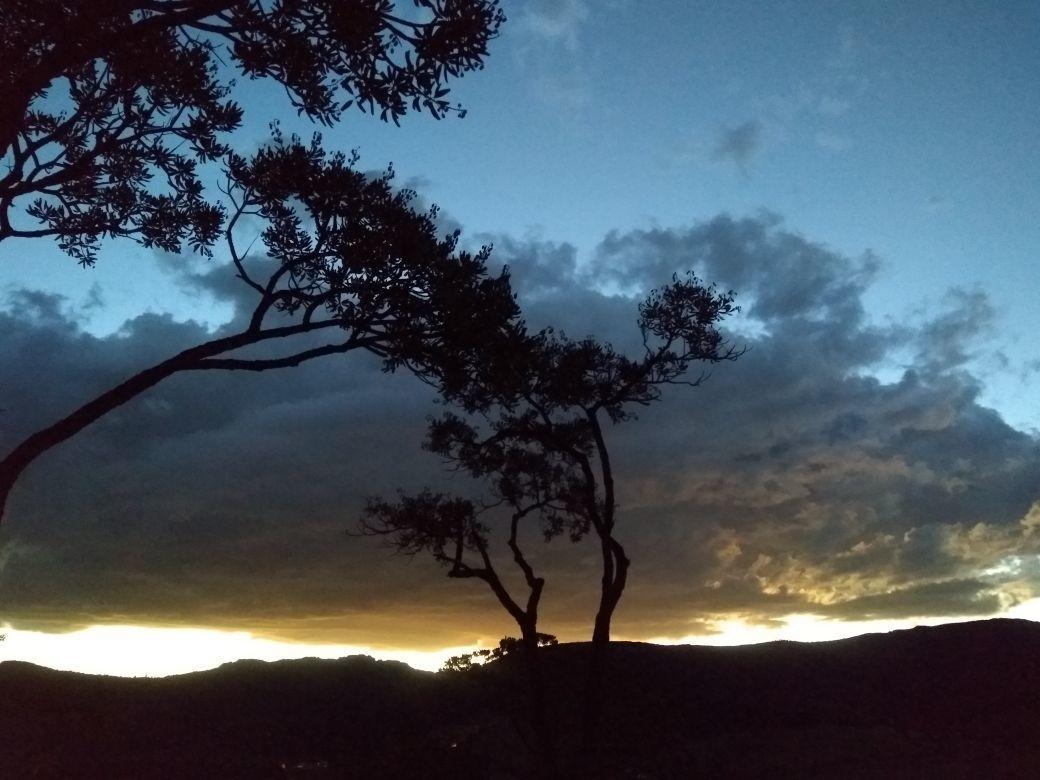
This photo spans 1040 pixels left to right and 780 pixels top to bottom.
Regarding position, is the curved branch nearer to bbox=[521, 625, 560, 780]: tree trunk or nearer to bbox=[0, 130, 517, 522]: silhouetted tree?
bbox=[0, 130, 517, 522]: silhouetted tree

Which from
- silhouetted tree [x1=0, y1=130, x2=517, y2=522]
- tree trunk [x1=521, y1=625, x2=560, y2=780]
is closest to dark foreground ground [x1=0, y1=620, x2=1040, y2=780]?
tree trunk [x1=521, y1=625, x2=560, y2=780]

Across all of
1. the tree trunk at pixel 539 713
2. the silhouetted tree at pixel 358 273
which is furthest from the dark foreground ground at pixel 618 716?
the silhouetted tree at pixel 358 273

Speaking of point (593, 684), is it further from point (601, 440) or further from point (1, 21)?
point (1, 21)

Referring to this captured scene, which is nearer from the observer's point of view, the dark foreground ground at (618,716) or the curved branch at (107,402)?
the curved branch at (107,402)

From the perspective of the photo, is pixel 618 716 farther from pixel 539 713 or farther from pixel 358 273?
pixel 358 273

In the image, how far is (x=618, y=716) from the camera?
30.6 m

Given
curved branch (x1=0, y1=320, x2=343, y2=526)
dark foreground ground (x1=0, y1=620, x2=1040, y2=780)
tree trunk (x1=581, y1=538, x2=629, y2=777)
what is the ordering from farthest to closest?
dark foreground ground (x1=0, y1=620, x2=1040, y2=780), tree trunk (x1=581, y1=538, x2=629, y2=777), curved branch (x1=0, y1=320, x2=343, y2=526)

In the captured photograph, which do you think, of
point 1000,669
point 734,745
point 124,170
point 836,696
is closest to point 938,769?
point 734,745

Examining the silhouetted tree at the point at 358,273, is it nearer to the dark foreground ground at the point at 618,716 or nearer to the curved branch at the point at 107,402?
the curved branch at the point at 107,402

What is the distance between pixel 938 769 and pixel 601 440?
11.6 meters

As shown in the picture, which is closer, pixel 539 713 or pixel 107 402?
pixel 107 402

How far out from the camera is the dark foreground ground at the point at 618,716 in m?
26.6

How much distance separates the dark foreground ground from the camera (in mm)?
26578

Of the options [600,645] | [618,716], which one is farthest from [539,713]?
[618,716]
